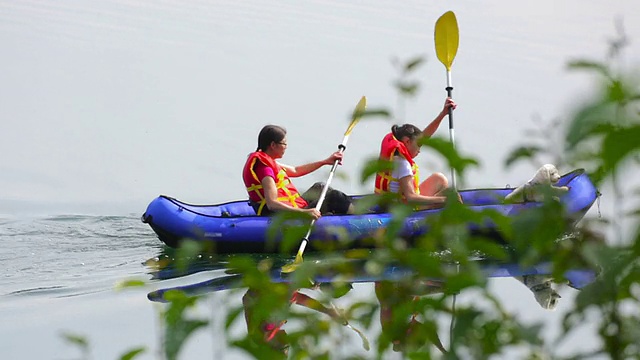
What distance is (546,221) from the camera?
189 cm

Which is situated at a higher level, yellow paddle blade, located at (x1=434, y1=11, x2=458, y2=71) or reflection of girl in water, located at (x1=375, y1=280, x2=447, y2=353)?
yellow paddle blade, located at (x1=434, y1=11, x2=458, y2=71)

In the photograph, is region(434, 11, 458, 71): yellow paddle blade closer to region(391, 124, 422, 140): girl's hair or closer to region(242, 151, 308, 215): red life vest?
region(391, 124, 422, 140): girl's hair

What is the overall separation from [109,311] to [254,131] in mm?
4908

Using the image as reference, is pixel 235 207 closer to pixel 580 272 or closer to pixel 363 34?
pixel 363 34

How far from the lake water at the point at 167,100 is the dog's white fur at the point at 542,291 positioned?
0.05 metres

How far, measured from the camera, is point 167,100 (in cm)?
1163

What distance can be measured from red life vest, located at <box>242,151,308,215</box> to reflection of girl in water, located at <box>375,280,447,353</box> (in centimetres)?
574

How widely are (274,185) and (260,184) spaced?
0.12 meters

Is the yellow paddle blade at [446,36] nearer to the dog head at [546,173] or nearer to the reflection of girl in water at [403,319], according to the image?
the dog head at [546,173]

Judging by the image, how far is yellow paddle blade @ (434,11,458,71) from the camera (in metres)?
6.79

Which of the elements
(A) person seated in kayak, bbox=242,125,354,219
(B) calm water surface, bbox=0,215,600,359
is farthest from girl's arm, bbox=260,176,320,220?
(B) calm water surface, bbox=0,215,600,359

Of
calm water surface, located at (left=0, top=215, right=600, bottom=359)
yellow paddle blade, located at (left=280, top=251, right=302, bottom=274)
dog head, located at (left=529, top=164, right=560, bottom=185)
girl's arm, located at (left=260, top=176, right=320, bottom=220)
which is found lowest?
calm water surface, located at (left=0, top=215, right=600, bottom=359)

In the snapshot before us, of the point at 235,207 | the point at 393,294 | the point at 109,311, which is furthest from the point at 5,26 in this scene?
the point at 393,294

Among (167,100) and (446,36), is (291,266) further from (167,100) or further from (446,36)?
(167,100)
